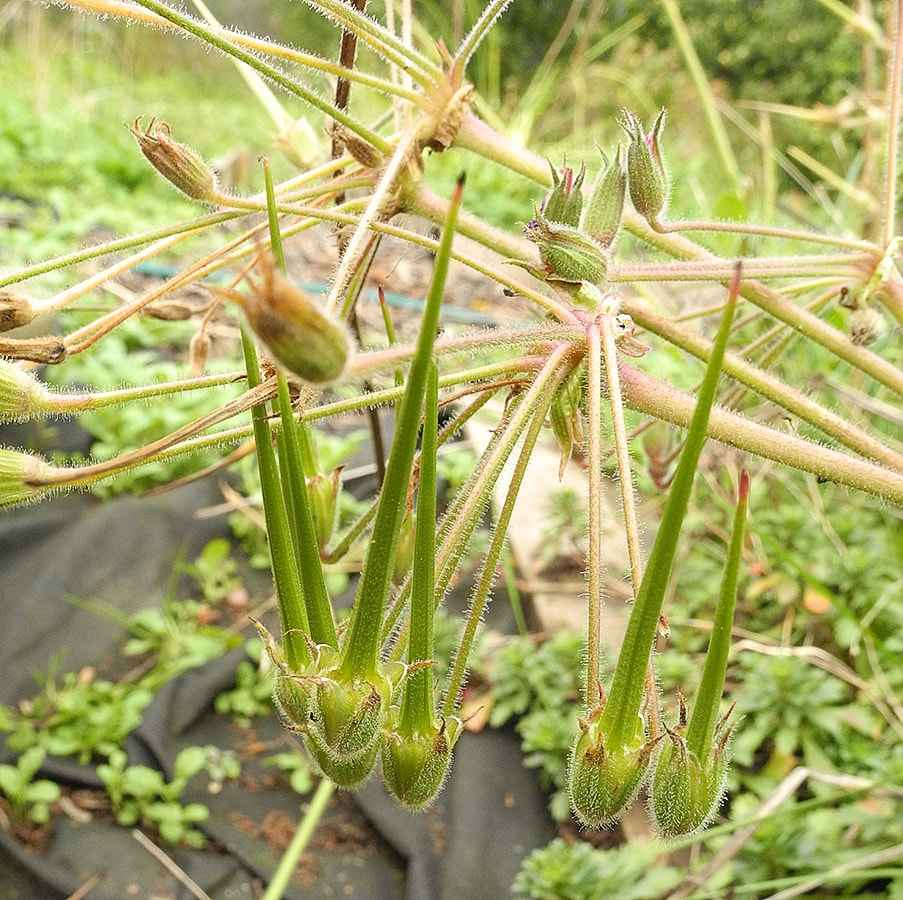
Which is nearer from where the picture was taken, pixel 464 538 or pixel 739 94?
pixel 464 538

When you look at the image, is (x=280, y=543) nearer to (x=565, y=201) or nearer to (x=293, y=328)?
(x=293, y=328)

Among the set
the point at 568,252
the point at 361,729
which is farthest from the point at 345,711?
the point at 568,252

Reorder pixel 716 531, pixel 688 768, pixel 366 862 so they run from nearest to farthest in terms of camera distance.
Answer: pixel 688 768 → pixel 366 862 → pixel 716 531

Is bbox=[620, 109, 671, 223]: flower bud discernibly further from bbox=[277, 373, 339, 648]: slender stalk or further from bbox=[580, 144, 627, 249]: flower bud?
bbox=[277, 373, 339, 648]: slender stalk

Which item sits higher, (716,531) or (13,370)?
(13,370)

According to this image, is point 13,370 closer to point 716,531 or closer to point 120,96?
point 716,531

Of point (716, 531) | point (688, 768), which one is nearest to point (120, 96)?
point (716, 531)
